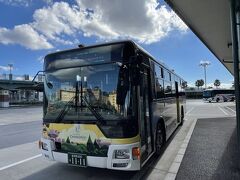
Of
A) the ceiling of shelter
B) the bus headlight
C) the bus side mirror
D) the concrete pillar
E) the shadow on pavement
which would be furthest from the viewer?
the concrete pillar

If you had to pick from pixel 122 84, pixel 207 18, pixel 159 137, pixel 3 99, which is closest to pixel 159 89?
pixel 159 137

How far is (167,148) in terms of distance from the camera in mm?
8570

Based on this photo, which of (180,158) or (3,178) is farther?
(180,158)

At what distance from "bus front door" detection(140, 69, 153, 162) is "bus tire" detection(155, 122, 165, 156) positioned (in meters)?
0.83

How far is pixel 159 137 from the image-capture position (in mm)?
7574

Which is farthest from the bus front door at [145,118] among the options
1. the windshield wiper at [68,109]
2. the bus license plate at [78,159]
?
the bus license plate at [78,159]

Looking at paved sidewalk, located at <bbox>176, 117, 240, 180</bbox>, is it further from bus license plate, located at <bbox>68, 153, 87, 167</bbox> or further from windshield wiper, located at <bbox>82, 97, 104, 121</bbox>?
windshield wiper, located at <bbox>82, 97, 104, 121</bbox>

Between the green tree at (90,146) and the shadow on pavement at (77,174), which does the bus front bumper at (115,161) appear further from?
the shadow on pavement at (77,174)

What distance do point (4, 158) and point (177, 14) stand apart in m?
6.56

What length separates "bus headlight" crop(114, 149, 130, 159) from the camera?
5102 mm

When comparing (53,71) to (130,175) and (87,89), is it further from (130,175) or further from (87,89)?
(130,175)

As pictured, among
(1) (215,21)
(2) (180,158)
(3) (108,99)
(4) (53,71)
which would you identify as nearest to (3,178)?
(4) (53,71)

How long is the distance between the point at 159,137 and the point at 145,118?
1.82 meters

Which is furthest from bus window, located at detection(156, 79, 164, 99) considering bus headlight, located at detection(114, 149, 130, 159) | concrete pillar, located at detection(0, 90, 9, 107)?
concrete pillar, located at detection(0, 90, 9, 107)
